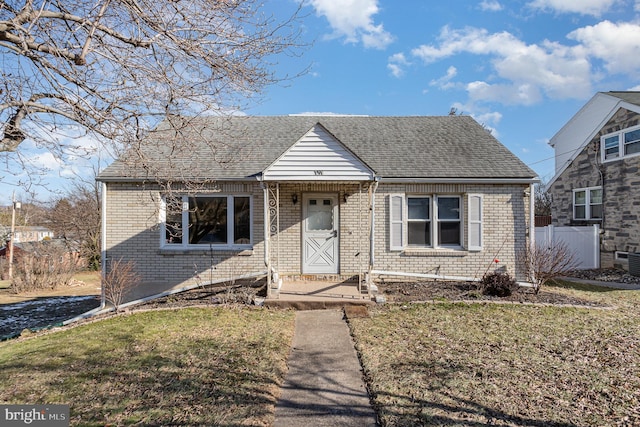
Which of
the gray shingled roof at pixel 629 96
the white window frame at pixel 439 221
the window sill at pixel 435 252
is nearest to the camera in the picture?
the window sill at pixel 435 252

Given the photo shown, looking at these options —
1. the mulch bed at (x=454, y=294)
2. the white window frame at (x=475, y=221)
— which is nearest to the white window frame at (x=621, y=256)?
the mulch bed at (x=454, y=294)

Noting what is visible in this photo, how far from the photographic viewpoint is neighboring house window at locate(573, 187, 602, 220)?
1520 centimetres

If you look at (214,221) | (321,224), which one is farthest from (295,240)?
(214,221)

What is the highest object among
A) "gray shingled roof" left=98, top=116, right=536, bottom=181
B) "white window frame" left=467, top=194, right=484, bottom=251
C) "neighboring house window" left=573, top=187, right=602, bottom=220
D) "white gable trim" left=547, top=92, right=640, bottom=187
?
"white gable trim" left=547, top=92, right=640, bottom=187

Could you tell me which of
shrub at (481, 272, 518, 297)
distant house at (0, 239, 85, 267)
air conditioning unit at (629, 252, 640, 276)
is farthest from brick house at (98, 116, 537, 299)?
distant house at (0, 239, 85, 267)

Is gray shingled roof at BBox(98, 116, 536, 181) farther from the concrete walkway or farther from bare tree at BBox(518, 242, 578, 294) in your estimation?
the concrete walkway

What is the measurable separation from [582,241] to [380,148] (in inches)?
401

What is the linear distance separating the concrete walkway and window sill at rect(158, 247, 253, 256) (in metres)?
4.01

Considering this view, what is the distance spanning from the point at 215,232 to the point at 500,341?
7723mm

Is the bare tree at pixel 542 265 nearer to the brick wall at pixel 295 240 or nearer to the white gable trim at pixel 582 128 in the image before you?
the brick wall at pixel 295 240

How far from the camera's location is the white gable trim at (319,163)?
8.31 m

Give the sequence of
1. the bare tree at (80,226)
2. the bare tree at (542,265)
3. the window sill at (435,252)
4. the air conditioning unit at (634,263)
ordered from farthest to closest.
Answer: the bare tree at (80,226)
the air conditioning unit at (634,263)
the window sill at (435,252)
the bare tree at (542,265)

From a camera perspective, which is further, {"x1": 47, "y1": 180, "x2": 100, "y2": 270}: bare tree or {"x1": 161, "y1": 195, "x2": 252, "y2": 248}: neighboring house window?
{"x1": 47, "y1": 180, "x2": 100, "y2": 270}: bare tree

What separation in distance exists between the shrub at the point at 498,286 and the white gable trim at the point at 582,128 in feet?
35.2
